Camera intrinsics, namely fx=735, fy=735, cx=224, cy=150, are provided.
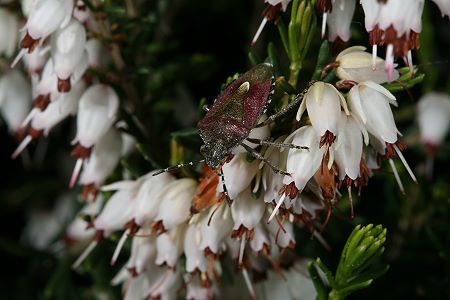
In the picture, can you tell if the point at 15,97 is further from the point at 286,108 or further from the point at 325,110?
the point at 325,110

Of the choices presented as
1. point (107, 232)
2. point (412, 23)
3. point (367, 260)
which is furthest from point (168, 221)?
point (412, 23)

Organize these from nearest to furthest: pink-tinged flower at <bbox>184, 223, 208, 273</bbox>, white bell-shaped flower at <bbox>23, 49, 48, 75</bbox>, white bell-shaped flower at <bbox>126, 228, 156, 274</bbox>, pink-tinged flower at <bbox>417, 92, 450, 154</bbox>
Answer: pink-tinged flower at <bbox>184, 223, 208, 273</bbox> < white bell-shaped flower at <bbox>126, 228, 156, 274</bbox> < white bell-shaped flower at <bbox>23, 49, 48, 75</bbox> < pink-tinged flower at <bbox>417, 92, 450, 154</bbox>

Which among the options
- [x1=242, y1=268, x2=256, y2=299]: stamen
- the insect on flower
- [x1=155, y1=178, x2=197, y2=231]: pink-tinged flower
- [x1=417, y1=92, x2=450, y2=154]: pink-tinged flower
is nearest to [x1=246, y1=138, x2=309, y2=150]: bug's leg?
the insect on flower

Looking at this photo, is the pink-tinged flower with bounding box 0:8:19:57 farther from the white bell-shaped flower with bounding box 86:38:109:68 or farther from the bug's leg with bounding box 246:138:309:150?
the bug's leg with bounding box 246:138:309:150

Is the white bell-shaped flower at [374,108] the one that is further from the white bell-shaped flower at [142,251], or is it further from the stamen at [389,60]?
the white bell-shaped flower at [142,251]

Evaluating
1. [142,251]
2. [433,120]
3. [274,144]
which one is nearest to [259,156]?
[274,144]

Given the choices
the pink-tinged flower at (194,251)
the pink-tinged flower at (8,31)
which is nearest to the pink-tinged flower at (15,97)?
the pink-tinged flower at (8,31)

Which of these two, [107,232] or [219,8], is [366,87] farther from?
[219,8]
